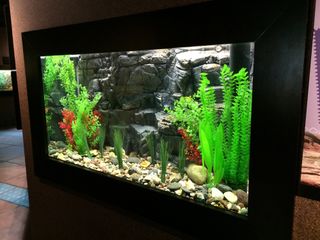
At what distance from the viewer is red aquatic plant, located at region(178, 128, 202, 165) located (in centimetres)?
139

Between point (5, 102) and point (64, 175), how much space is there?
6751mm

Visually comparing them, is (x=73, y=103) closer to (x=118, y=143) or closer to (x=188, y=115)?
(x=118, y=143)

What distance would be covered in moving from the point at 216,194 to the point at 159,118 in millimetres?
479

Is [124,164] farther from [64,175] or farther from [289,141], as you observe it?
[289,141]

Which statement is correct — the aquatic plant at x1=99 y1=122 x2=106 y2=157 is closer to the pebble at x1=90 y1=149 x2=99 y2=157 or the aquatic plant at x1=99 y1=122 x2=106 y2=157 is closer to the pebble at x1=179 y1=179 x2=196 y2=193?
the pebble at x1=90 y1=149 x2=99 y2=157

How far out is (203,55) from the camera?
128cm

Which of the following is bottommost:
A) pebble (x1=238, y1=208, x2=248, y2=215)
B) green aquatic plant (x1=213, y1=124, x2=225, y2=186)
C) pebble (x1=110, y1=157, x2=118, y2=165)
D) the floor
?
the floor

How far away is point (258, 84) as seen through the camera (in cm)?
108

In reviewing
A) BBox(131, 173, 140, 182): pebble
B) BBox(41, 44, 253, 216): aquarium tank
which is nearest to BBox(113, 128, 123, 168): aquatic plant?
BBox(41, 44, 253, 216): aquarium tank

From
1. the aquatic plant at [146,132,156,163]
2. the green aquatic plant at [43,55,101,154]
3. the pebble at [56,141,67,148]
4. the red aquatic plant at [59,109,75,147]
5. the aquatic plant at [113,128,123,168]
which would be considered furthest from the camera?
the pebble at [56,141,67,148]

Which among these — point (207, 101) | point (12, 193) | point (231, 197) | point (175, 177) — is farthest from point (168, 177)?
point (12, 193)

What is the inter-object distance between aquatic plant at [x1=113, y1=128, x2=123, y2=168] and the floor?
1.42 m

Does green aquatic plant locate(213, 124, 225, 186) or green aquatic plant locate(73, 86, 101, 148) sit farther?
green aquatic plant locate(73, 86, 101, 148)

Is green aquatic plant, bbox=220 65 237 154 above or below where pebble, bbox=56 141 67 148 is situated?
above
